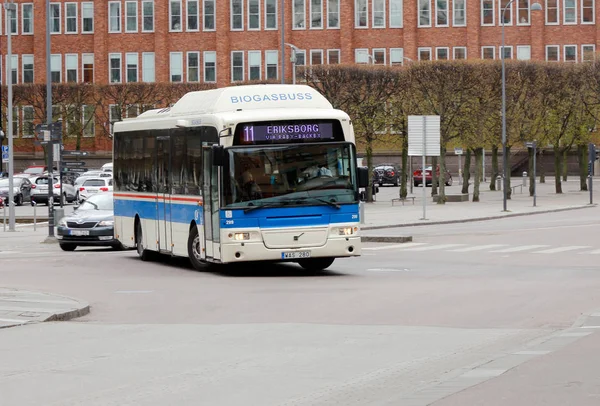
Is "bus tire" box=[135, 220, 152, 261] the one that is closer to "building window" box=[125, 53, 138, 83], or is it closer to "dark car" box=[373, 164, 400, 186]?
"dark car" box=[373, 164, 400, 186]

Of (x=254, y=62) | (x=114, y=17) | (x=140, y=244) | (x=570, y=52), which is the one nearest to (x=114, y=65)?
(x=114, y=17)

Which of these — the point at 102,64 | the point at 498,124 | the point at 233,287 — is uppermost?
the point at 102,64

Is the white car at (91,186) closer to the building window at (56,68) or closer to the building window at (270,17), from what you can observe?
the building window at (270,17)

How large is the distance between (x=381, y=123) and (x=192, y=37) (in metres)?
42.9

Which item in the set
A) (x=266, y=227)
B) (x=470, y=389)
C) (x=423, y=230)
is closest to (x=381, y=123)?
(x=423, y=230)

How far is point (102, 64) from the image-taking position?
345 feet

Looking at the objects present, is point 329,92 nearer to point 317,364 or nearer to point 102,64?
point 102,64

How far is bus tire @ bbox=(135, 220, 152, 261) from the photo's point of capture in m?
28.3

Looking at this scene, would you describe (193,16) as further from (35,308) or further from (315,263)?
(35,308)

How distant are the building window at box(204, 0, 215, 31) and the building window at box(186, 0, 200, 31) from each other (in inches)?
24.5

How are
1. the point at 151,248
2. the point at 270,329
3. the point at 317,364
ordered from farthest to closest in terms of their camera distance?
1. the point at 151,248
2. the point at 270,329
3. the point at 317,364

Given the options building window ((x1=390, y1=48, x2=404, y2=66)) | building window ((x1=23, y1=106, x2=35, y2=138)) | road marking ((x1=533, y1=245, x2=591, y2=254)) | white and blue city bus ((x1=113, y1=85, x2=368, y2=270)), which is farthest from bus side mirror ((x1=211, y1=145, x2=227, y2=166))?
building window ((x1=390, y1=48, x2=404, y2=66))

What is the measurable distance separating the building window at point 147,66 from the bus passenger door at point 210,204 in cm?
8175

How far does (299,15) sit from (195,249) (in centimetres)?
8036
